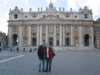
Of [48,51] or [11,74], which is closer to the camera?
[11,74]

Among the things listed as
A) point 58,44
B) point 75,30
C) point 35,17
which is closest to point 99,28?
point 75,30

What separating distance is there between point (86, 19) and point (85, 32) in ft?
19.8

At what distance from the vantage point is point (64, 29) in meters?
59.1

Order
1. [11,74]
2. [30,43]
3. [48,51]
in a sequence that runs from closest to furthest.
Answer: [11,74]
[48,51]
[30,43]

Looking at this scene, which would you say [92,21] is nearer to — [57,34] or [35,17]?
[57,34]

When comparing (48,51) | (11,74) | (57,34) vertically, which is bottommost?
(11,74)

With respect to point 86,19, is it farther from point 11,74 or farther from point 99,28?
point 11,74

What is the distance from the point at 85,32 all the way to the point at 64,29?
9678 mm

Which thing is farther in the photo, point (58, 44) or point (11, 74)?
point (58, 44)

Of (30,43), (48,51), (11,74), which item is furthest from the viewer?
(30,43)

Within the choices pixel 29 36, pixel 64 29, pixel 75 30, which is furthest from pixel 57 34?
pixel 29 36

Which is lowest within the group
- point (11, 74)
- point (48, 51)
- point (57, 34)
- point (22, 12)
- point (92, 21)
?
point (11, 74)

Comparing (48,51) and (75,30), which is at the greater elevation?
(75,30)

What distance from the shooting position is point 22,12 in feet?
199
